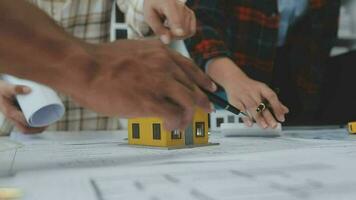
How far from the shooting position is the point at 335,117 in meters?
1.84

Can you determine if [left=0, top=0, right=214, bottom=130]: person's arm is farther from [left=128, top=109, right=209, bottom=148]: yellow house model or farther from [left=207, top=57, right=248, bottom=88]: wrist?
[left=207, top=57, right=248, bottom=88]: wrist

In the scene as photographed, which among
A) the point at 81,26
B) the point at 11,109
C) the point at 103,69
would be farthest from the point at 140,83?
the point at 81,26

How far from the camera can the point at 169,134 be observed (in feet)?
2.31

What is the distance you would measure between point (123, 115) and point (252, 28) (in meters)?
1.25

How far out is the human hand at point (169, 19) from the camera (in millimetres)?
890

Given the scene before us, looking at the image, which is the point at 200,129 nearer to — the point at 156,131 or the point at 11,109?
the point at 156,131

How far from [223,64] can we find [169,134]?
697mm

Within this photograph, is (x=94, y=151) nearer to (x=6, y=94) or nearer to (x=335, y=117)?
(x=6, y=94)

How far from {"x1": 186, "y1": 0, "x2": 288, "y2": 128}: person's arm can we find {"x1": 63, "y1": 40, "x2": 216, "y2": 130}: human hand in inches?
18.6

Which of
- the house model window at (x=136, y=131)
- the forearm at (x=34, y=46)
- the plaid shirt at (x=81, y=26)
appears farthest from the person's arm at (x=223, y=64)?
the forearm at (x=34, y=46)

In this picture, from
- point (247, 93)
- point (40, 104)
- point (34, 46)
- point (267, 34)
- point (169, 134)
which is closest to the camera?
point (34, 46)

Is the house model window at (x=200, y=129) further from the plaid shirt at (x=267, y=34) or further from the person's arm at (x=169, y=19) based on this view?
the plaid shirt at (x=267, y=34)

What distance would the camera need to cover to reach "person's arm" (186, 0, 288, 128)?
1174 millimetres

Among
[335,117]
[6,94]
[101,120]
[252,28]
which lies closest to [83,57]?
[6,94]
